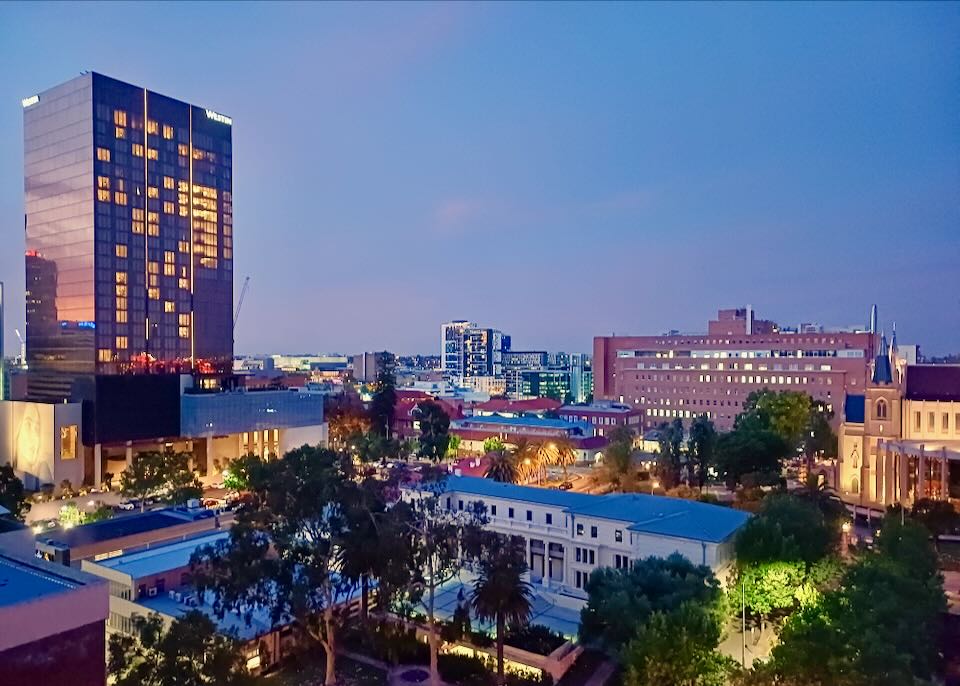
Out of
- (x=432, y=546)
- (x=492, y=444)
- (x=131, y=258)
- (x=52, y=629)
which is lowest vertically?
(x=492, y=444)

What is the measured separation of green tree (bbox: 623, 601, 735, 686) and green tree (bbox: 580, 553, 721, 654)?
1.81 metres

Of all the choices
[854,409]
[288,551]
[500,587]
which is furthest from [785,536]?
[854,409]

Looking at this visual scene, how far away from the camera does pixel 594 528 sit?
117 ft

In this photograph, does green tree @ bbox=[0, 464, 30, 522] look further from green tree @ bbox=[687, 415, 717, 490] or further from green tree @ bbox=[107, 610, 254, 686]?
green tree @ bbox=[687, 415, 717, 490]

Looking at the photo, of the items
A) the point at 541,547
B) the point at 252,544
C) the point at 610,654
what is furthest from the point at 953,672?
the point at 252,544

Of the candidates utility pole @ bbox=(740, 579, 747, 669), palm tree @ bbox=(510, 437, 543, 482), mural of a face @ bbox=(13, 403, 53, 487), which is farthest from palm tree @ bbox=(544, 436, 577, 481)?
mural of a face @ bbox=(13, 403, 53, 487)

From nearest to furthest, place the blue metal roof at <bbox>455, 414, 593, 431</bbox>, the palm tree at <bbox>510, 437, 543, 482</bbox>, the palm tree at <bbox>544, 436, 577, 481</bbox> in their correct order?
the palm tree at <bbox>510, 437, 543, 482</bbox> < the palm tree at <bbox>544, 436, 577, 481</bbox> < the blue metal roof at <bbox>455, 414, 593, 431</bbox>

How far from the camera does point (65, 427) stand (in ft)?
218

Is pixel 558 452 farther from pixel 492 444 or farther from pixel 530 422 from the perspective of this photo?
pixel 530 422

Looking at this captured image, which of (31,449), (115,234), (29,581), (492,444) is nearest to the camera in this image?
(29,581)

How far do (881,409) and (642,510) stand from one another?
1199 inches

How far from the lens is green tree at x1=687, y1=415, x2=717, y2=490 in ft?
182

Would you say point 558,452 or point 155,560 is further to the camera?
point 558,452

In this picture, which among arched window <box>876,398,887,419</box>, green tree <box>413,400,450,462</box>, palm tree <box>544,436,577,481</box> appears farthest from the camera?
green tree <box>413,400,450,462</box>
